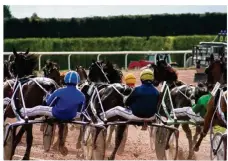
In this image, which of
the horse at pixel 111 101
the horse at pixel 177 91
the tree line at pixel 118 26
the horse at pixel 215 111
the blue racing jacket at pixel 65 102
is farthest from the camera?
the tree line at pixel 118 26

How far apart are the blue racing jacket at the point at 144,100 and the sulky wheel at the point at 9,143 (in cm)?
160

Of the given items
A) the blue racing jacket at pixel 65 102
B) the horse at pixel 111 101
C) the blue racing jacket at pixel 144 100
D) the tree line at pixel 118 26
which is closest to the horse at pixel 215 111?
the blue racing jacket at pixel 144 100

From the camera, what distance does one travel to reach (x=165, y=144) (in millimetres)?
10000

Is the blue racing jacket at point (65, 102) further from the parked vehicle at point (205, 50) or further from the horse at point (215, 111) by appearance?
the parked vehicle at point (205, 50)

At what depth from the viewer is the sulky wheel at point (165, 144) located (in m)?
9.75

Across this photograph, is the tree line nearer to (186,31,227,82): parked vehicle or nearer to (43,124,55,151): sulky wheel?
(186,31,227,82): parked vehicle

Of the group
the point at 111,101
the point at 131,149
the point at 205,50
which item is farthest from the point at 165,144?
the point at 205,50

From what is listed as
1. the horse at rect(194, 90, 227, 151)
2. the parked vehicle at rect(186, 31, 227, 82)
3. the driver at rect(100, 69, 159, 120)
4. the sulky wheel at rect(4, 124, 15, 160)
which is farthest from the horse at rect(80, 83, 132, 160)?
the parked vehicle at rect(186, 31, 227, 82)

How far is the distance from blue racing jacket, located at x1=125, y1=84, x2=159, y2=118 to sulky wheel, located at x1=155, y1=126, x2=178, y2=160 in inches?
12.1

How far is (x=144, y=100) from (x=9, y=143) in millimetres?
1854

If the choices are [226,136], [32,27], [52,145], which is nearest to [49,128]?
[52,145]

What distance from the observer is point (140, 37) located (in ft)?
81.1

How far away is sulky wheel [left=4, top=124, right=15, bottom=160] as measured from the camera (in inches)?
372

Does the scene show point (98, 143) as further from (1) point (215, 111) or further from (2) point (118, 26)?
(2) point (118, 26)
